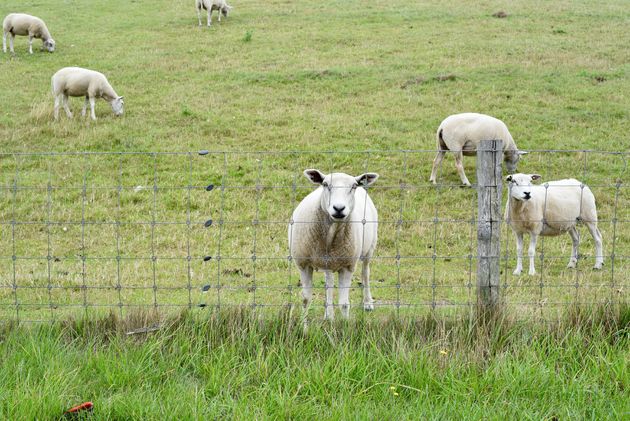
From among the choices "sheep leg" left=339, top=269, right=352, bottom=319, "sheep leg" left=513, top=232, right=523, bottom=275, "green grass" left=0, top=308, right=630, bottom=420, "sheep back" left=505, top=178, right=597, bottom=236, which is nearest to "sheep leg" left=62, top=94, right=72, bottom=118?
"sheep back" left=505, top=178, right=597, bottom=236

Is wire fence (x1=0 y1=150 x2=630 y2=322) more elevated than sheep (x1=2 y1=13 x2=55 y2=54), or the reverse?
sheep (x1=2 y1=13 x2=55 y2=54)

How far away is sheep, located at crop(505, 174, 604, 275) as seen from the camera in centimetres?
1042

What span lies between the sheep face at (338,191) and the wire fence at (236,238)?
36 centimetres

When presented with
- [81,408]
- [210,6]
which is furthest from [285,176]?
[210,6]

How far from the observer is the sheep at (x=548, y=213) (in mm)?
10422

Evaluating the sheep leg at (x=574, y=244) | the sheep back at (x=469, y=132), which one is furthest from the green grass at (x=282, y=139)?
the sheep back at (x=469, y=132)

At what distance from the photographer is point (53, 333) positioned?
5.57 meters

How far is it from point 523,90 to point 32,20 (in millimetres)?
15733

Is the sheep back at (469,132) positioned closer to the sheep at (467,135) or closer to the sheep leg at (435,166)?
the sheep at (467,135)

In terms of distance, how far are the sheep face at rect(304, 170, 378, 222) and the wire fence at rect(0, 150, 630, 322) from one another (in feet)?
1.19

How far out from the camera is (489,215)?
583 cm

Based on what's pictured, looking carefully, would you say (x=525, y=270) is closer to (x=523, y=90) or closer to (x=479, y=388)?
(x=479, y=388)

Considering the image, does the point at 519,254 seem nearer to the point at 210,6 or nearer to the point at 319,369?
the point at 319,369

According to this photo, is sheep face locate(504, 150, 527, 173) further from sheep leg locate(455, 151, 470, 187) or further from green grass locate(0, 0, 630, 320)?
sheep leg locate(455, 151, 470, 187)
